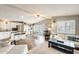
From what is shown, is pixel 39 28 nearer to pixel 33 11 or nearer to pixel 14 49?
pixel 33 11

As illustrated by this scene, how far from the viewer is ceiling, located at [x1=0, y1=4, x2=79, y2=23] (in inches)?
69.4

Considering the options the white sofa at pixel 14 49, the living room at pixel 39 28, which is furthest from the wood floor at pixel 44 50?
the white sofa at pixel 14 49

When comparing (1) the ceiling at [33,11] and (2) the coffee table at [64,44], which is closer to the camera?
(1) the ceiling at [33,11]

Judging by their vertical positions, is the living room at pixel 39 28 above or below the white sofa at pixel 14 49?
above

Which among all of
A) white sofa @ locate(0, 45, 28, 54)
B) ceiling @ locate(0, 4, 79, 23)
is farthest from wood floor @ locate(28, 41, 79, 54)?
ceiling @ locate(0, 4, 79, 23)

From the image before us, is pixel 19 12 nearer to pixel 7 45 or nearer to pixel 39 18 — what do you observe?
pixel 39 18

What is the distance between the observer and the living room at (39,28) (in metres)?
1.84

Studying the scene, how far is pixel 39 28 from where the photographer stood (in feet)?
7.13

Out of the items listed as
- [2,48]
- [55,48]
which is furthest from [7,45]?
[55,48]

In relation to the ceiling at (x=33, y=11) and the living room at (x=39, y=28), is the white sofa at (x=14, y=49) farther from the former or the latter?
the ceiling at (x=33, y=11)

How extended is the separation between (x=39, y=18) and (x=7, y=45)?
35.2 inches

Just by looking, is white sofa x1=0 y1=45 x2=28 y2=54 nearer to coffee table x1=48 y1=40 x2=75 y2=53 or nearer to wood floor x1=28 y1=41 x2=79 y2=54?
wood floor x1=28 y1=41 x2=79 y2=54

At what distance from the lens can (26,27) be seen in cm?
208
